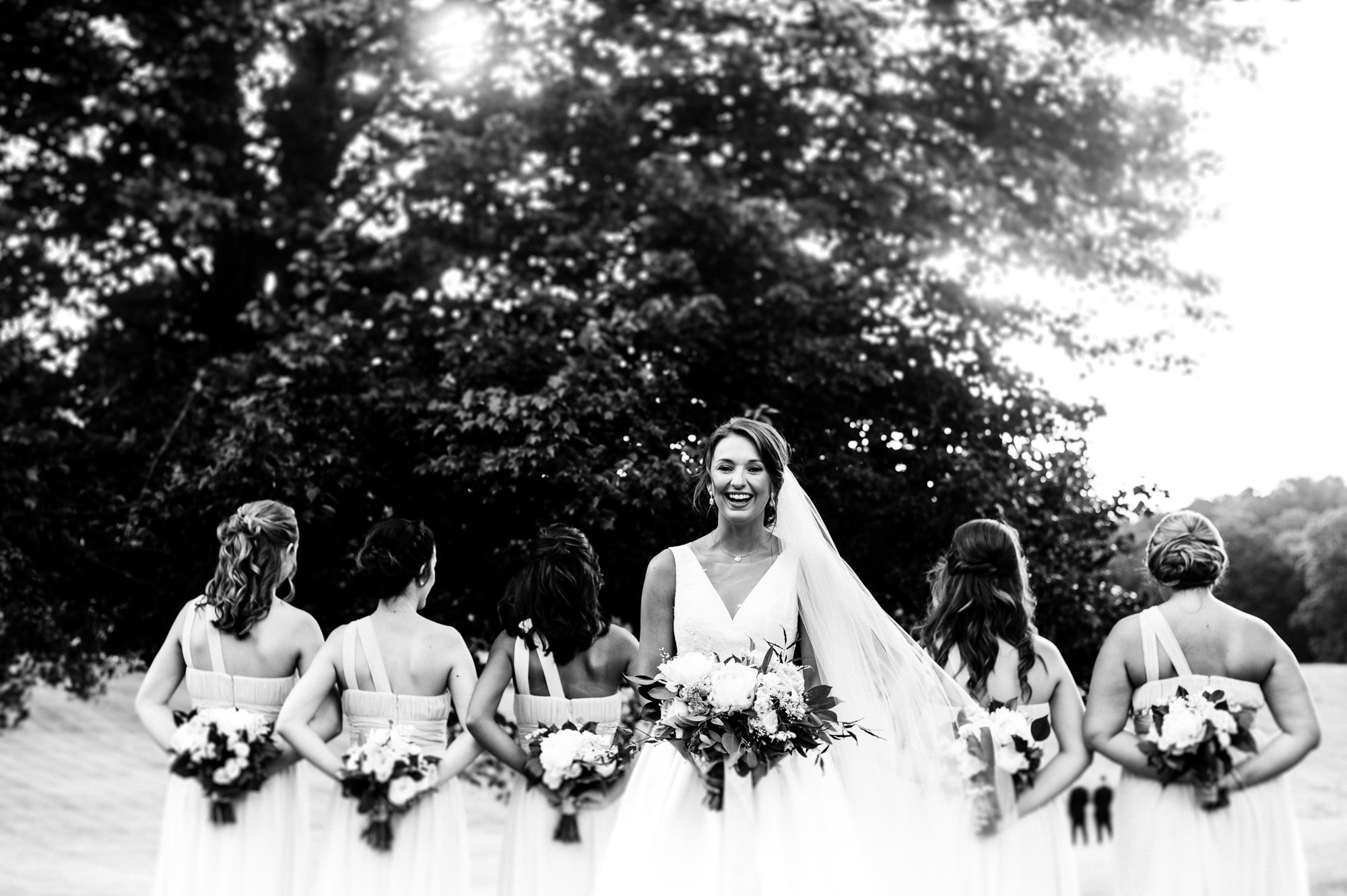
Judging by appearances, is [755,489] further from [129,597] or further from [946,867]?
[129,597]

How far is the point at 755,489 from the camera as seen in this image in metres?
5.42

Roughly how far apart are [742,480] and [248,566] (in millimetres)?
2414

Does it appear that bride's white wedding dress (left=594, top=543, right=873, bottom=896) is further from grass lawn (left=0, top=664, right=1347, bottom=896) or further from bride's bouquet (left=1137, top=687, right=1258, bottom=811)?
grass lawn (left=0, top=664, right=1347, bottom=896)

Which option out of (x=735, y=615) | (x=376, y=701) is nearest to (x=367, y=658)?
(x=376, y=701)

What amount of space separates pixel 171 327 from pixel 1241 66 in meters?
12.8

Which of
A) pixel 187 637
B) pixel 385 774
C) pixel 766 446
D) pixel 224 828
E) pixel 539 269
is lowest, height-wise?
pixel 224 828

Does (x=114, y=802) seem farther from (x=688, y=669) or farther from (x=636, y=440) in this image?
(x=688, y=669)

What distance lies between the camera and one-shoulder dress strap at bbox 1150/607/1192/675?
5680mm

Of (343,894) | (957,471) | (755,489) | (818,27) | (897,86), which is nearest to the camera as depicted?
(755,489)

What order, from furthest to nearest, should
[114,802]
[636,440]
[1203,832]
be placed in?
1. [114,802]
2. [636,440]
3. [1203,832]

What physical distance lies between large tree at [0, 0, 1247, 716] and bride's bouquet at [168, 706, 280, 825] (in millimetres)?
4258

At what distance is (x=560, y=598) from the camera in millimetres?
6051

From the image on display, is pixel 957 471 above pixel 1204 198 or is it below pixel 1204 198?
below

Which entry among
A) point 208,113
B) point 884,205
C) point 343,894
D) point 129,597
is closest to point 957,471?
point 884,205
